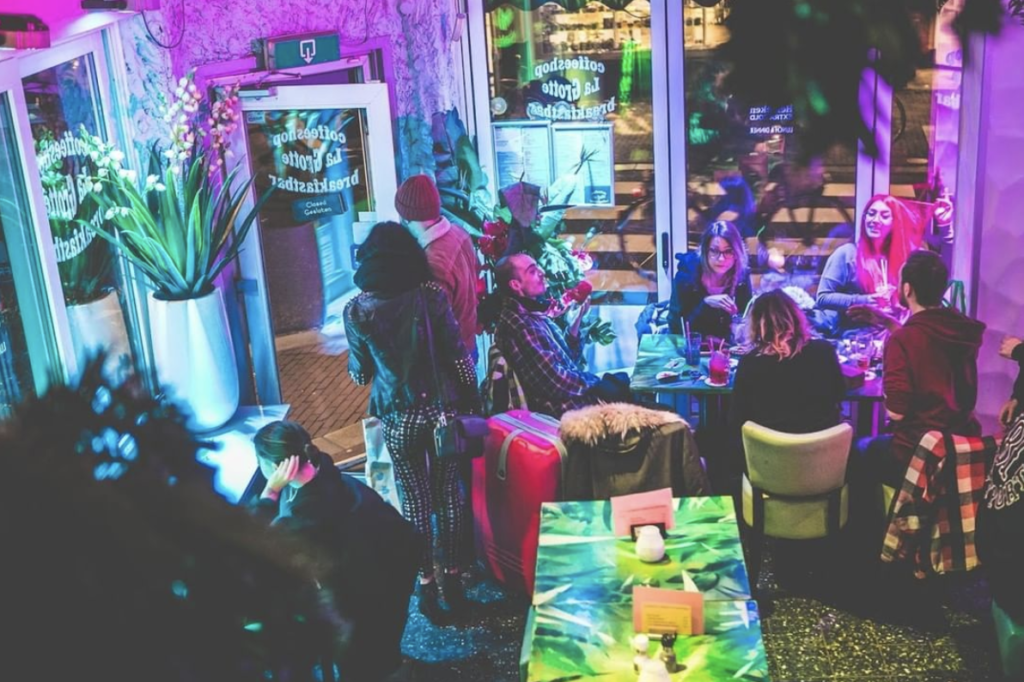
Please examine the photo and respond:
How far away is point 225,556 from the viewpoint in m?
0.89

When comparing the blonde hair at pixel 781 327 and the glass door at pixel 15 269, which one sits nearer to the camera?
the glass door at pixel 15 269

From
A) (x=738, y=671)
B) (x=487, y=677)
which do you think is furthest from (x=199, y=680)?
(x=487, y=677)

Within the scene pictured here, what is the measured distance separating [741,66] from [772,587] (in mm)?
4373

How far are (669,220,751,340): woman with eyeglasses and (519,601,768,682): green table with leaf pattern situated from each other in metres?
2.50

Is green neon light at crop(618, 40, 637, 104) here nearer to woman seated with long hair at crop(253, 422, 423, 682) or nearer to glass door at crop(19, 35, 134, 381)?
glass door at crop(19, 35, 134, 381)

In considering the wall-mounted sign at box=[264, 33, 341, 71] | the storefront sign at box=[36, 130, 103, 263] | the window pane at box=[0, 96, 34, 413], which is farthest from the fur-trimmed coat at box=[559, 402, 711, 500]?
the wall-mounted sign at box=[264, 33, 341, 71]

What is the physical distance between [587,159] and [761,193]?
1052mm

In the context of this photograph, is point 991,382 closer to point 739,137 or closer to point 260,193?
point 739,137

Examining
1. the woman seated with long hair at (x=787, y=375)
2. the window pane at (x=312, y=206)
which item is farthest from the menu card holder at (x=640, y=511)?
the window pane at (x=312, y=206)

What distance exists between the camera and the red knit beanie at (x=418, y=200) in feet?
Answer: 16.9

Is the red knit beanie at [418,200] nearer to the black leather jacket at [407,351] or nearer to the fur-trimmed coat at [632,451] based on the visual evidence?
the black leather jacket at [407,351]

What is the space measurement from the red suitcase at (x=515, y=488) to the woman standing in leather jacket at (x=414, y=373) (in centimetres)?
13

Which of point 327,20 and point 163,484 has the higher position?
point 327,20

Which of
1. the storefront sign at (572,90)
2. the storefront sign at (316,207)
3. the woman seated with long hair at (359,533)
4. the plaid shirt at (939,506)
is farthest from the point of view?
the storefront sign at (572,90)
